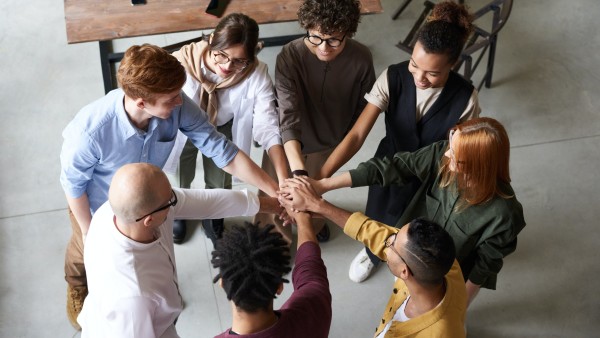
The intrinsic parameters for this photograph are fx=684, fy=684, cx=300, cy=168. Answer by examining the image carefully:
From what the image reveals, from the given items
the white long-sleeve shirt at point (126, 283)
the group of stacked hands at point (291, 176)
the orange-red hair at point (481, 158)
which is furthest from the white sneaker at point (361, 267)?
the white long-sleeve shirt at point (126, 283)

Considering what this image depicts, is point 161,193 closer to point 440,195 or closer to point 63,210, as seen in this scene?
point 440,195

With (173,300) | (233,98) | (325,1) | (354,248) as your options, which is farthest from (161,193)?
(354,248)

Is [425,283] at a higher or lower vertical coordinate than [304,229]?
higher

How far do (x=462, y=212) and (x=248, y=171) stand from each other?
36.5 inches

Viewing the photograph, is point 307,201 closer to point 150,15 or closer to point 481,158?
point 481,158

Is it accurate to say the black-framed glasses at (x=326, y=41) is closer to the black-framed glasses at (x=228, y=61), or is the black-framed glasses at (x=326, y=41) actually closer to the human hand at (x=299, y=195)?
the black-framed glasses at (x=228, y=61)

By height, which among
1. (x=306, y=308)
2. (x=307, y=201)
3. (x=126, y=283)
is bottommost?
(x=307, y=201)

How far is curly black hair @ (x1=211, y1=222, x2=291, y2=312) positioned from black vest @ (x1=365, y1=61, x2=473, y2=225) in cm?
100

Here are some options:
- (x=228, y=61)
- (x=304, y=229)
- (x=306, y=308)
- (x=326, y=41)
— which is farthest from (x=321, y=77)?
(x=306, y=308)

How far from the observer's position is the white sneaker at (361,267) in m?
3.57

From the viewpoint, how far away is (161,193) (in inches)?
89.9

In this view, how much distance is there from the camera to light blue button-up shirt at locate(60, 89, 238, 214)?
2508 mm

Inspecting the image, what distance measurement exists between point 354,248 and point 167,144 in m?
1.40

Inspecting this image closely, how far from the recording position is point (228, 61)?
8.94 ft
